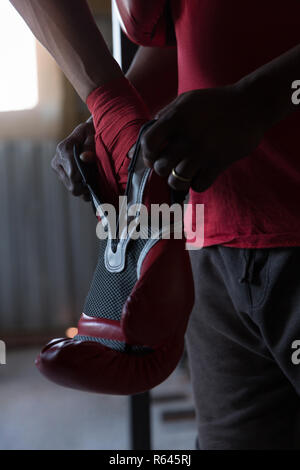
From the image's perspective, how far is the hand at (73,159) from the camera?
0.53m

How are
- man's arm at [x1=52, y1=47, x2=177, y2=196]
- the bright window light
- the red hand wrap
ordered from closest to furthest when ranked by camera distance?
the red hand wrap < man's arm at [x1=52, y1=47, x2=177, y2=196] < the bright window light

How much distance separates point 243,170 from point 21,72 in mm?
2682

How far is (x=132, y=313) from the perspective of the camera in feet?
1.21

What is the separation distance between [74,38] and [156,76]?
0.71 ft

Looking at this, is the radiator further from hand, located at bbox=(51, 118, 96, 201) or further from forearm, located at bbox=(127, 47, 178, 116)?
Result: hand, located at bbox=(51, 118, 96, 201)

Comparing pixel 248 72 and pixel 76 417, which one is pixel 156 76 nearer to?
pixel 248 72

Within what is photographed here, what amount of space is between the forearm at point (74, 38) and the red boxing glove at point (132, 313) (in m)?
0.04

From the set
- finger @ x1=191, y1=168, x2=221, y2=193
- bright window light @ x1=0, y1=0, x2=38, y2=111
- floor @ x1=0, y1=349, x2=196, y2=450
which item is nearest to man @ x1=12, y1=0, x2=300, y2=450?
finger @ x1=191, y1=168, x2=221, y2=193

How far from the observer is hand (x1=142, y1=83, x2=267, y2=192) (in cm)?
37

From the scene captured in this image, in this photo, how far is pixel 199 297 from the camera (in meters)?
0.66

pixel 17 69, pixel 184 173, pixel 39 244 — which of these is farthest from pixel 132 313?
pixel 17 69

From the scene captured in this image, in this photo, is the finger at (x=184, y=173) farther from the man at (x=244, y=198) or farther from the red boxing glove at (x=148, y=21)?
the red boxing glove at (x=148, y=21)

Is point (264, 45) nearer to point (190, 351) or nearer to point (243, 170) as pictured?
point (243, 170)
